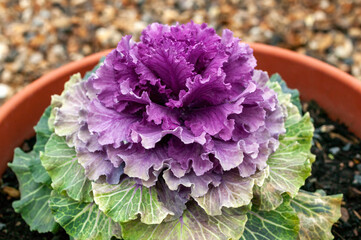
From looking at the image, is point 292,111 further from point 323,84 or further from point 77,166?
point 77,166

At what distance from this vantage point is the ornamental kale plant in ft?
4.53

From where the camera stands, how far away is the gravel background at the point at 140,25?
11.7 feet

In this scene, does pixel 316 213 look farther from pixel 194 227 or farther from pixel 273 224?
pixel 194 227

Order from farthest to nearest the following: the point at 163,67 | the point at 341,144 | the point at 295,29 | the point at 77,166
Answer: the point at 295,29 → the point at 341,144 → the point at 77,166 → the point at 163,67

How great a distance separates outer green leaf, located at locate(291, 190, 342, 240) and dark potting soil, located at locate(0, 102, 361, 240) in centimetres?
23

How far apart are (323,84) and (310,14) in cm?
167

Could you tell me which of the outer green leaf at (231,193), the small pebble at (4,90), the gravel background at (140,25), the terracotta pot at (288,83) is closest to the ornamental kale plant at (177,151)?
the outer green leaf at (231,193)

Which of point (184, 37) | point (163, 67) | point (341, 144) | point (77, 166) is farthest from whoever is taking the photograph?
point (341, 144)

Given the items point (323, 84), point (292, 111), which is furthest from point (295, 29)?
point (292, 111)

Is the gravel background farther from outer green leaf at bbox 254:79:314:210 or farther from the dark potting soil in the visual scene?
outer green leaf at bbox 254:79:314:210

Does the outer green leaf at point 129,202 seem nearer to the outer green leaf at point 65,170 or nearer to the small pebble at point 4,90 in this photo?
the outer green leaf at point 65,170

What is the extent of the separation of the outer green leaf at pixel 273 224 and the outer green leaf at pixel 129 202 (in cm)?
39

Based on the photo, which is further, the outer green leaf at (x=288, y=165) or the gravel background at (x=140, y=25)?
the gravel background at (x=140, y=25)

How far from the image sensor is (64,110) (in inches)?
67.2
